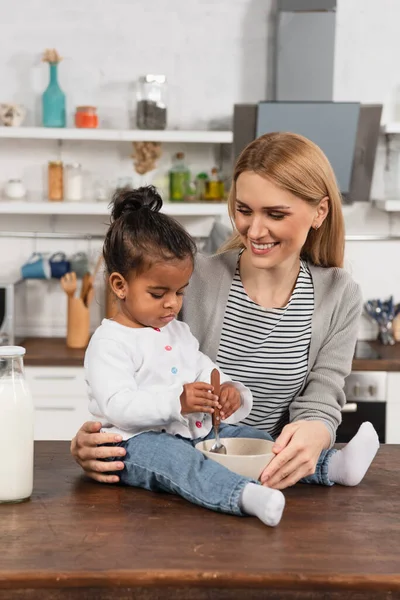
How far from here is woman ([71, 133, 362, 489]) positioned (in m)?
1.76

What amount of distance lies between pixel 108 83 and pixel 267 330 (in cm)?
234

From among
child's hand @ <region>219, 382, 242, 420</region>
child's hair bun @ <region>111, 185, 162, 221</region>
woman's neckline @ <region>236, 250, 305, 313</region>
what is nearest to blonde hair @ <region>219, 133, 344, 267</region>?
woman's neckline @ <region>236, 250, 305, 313</region>

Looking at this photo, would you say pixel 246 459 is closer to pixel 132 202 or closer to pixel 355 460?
pixel 355 460

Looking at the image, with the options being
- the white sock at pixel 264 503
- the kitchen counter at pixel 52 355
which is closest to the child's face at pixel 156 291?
the white sock at pixel 264 503

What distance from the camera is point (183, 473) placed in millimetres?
1438

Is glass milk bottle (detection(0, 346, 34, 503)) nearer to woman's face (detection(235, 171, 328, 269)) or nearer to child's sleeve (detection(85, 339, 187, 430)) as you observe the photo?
child's sleeve (detection(85, 339, 187, 430))

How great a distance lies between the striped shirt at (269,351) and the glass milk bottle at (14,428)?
656 mm

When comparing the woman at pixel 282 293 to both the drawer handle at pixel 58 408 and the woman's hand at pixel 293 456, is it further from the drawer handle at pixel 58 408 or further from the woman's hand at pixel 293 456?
the drawer handle at pixel 58 408

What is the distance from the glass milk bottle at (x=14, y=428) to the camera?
1.40 meters

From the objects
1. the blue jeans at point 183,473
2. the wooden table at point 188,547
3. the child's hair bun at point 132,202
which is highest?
the child's hair bun at point 132,202

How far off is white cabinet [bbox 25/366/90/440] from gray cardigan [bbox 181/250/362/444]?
167 cm

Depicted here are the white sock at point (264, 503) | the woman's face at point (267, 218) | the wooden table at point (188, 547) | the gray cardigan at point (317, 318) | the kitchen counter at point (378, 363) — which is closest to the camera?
the wooden table at point (188, 547)

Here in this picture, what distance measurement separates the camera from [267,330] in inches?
78.3

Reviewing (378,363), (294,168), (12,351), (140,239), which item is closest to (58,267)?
(378,363)
